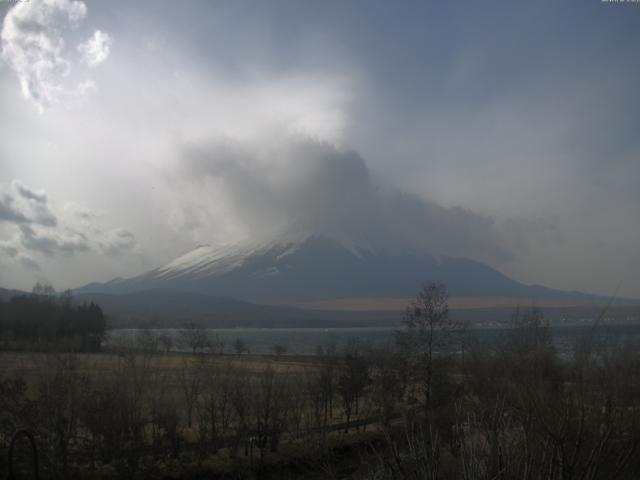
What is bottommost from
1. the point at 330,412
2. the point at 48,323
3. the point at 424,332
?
the point at 330,412

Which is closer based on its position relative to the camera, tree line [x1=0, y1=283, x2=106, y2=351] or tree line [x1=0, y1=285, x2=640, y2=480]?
tree line [x1=0, y1=285, x2=640, y2=480]

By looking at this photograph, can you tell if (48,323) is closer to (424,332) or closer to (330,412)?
(330,412)

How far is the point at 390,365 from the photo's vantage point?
47812mm

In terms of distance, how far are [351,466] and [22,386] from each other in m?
19.3

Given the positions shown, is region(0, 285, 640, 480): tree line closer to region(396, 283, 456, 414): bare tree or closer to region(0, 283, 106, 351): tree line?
region(396, 283, 456, 414): bare tree

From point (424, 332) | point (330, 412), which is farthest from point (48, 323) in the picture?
point (424, 332)

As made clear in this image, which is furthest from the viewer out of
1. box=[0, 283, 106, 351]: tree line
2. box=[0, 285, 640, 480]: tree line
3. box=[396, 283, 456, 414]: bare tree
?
box=[0, 283, 106, 351]: tree line

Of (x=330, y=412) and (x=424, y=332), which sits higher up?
(x=424, y=332)

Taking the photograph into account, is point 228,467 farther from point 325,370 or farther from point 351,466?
point 325,370

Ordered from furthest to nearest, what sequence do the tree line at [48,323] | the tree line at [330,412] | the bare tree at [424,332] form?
the tree line at [48,323] < the bare tree at [424,332] < the tree line at [330,412]

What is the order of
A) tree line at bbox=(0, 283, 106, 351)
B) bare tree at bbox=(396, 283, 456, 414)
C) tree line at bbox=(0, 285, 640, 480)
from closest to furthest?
tree line at bbox=(0, 285, 640, 480) < bare tree at bbox=(396, 283, 456, 414) < tree line at bbox=(0, 283, 106, 351)

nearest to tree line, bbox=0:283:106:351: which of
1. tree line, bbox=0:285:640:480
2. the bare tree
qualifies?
tree line, bbox=0:285:640:480

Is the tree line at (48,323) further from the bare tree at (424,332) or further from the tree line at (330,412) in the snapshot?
the bare tree at (424,332)

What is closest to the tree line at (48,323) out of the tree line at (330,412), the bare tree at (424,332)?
the tree line at (330,412)
